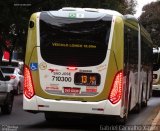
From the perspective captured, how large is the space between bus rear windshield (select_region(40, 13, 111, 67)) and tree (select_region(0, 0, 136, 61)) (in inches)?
733

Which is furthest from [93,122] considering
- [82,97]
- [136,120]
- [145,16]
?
[145,16]

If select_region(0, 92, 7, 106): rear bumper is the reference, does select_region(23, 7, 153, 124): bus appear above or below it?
above

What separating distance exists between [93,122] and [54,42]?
348 centimetres

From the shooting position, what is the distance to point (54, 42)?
14469 mm

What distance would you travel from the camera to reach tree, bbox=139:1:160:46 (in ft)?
266

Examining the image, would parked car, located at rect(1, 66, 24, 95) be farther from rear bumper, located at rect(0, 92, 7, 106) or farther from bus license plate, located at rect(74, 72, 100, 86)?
bus license plate, located at rect(74, 72, 100, 86)

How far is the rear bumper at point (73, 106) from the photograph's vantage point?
1400 cm

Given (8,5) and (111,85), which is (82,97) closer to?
(111,85)

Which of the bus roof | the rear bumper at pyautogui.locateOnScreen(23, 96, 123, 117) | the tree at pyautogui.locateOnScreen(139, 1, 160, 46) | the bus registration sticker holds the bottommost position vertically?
the tree at pyautogui.locateOnScreen(139, 1, 160, 46)

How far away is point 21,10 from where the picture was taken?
34875mm

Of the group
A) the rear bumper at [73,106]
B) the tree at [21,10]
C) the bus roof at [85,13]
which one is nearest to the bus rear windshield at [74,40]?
the bus roof at [85,13]

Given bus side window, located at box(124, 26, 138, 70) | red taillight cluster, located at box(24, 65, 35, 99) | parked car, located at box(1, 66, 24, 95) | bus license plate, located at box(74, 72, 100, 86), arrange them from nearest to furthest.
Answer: bus license plate, located at box(74, 72, 100, 86) < red taillight cluster, located at box(24, 65, 35, 99) < bus side window, located at box(124, 26, 138, 70) < parked car, located at box(1, 66, 24, 95)

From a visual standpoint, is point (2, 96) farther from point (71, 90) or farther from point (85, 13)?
point (85, 13)

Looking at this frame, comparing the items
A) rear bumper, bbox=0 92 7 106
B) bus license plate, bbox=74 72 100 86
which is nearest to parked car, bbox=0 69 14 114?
rear bumper, bbox=0 92 7 106
